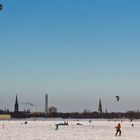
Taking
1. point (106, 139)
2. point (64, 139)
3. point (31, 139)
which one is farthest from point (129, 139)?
point (31, 139)

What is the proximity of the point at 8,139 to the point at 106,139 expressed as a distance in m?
7.08

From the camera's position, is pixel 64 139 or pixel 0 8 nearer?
pixel 0 8

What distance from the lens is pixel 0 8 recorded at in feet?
69.5

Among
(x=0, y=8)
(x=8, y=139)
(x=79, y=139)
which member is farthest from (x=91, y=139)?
(x=0, y=8)

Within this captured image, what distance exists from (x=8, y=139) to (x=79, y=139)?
5.08 m

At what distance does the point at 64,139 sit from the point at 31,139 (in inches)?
92.4

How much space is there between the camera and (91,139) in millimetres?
35156

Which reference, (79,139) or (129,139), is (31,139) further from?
(129,139)

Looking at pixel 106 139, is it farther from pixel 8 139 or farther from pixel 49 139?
pixel 8 139

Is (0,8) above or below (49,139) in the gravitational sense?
above

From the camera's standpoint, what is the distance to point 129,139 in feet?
116

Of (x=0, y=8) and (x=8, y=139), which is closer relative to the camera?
(x=0, y=8)

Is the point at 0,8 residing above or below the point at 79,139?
above

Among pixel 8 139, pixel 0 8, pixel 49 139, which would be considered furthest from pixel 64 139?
pixel 0 8
